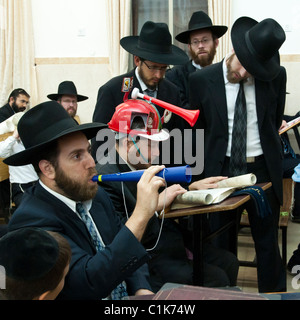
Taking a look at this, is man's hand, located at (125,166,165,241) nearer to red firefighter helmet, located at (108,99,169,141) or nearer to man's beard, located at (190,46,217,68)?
red firefighter helmet, located at (108,99,169,141)

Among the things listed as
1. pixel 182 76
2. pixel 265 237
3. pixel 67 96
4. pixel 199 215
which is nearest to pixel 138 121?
pixel 199 215

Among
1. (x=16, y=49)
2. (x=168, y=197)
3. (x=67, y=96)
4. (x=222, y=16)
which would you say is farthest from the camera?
(x=16, y=49)

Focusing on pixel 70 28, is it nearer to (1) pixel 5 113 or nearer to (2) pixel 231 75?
(1) pixel 5 113

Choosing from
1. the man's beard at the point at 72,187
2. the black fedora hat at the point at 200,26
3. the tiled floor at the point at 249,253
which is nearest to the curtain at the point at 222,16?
the black fedora hat at the point at 200,26

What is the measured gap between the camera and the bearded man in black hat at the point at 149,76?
354 centimetres

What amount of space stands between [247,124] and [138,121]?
0.95 metres

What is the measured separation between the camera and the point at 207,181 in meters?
2.75

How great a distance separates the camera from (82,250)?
71.8 inches

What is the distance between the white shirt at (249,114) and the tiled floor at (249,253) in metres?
1.23

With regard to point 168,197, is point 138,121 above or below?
above

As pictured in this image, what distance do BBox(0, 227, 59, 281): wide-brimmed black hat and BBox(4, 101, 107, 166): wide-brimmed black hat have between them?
49 centimetres

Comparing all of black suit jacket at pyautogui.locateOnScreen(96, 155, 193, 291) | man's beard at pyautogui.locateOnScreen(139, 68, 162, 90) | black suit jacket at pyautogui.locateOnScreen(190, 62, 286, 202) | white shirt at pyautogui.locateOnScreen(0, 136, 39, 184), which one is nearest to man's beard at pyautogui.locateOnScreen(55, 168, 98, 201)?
black suit jacket at pyautogui.locateOnScreen(96, 155, 193, 291)

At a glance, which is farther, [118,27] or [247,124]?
[118,27]

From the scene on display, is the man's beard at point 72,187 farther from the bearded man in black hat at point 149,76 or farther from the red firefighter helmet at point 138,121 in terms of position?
the bearded man in black hat at point 149,76
